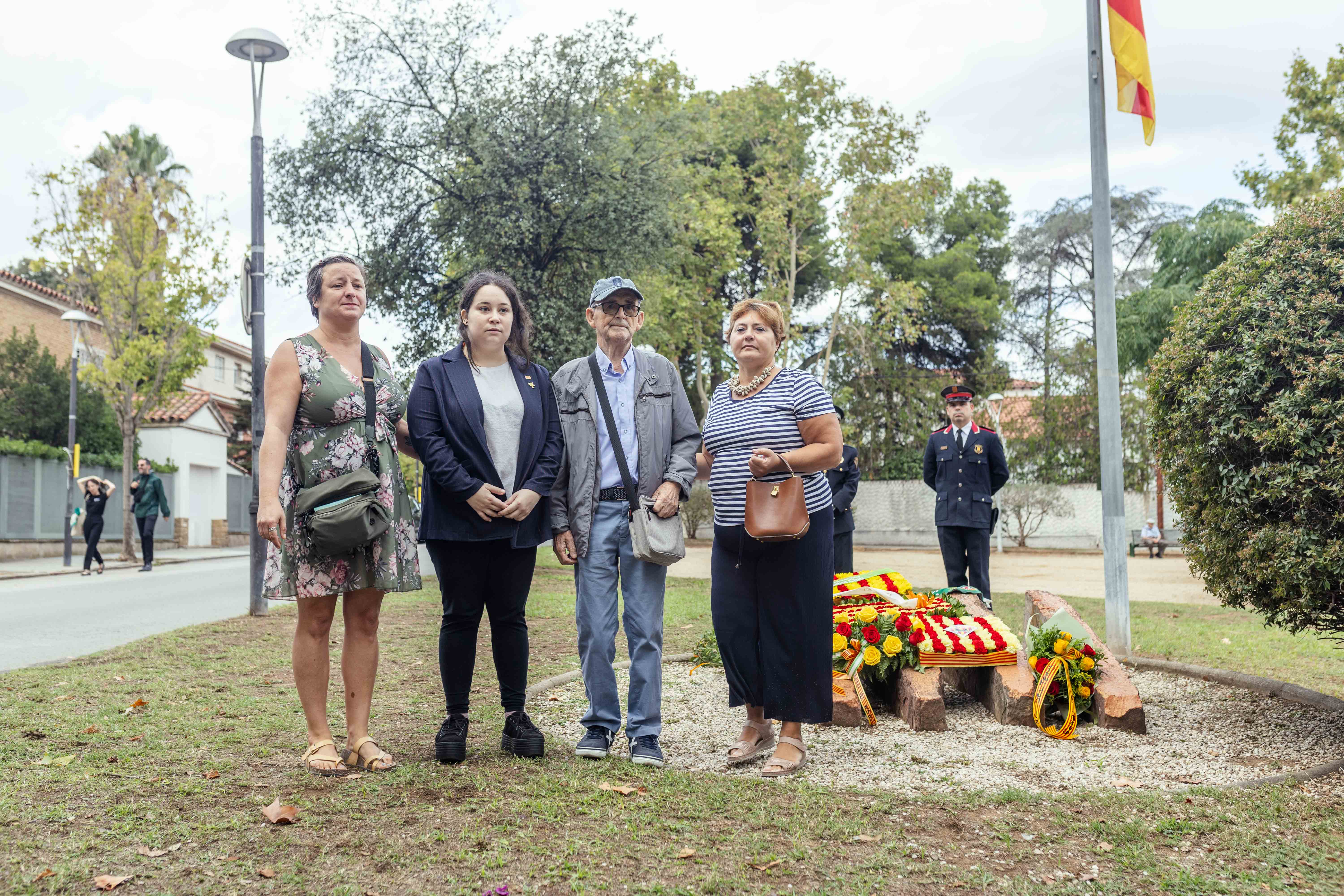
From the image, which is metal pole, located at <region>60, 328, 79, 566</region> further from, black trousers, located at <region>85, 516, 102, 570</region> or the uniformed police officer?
the uniformed police officer

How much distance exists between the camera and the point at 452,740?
4395 mm

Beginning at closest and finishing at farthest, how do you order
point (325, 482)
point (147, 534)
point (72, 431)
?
1. point (325, 482)
2. point (147, 534)
3. point (72, 431)

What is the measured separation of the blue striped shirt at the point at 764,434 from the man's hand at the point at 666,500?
0.21 metres

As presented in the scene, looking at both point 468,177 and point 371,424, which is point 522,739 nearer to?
point 371,424

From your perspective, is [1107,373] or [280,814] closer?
[280,814]

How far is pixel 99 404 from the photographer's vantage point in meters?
29.1

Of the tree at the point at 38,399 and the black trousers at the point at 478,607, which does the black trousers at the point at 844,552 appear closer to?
the black trousers at the point at 478,607

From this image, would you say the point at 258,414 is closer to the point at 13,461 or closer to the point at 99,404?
the point at 13,461

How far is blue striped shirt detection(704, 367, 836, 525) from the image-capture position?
14.9 ft

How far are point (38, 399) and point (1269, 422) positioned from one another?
99.5ft

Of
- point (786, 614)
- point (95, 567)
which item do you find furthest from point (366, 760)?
point (95, 567)

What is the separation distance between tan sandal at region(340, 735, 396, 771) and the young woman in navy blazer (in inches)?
8.7

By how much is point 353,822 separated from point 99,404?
29736 millimetres

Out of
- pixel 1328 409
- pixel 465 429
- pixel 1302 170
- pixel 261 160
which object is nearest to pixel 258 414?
pixel 261 160
